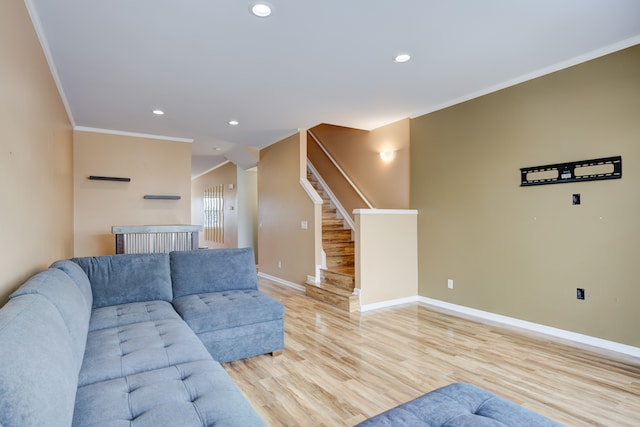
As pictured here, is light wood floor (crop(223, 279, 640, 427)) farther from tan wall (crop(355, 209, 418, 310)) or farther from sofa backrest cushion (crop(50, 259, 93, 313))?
sofa backrest cushion (crop(50, 259, 93, 313))

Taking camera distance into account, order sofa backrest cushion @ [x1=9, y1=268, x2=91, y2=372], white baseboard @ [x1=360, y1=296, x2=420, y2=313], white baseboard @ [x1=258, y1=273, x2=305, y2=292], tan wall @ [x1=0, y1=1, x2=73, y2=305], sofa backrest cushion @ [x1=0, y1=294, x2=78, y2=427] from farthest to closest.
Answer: white baseboard @ [x1=258, y1=273, x2=305, y2=292] → white baseboard @ [x1=360, y1=296, x2=420, y2=313] → tan wall @ [x1=0, y1=1, x2=73, y2=305] → sofa backrest cushion @ [x1=9, y1=268, x2=91, y2=372] → sofa backrest cushion @ [x1=0, y1=294, x2=78, y2=427]

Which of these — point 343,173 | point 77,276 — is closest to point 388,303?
point 343,173

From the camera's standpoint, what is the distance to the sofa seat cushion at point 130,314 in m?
2.28

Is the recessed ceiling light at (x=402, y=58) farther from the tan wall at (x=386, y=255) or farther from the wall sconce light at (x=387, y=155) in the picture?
the wall sconce light at (x=387, y=155)

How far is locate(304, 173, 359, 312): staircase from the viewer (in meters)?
4.46

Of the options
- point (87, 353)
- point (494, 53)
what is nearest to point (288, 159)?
point (494, 53)

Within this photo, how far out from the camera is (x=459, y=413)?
1.27 metres

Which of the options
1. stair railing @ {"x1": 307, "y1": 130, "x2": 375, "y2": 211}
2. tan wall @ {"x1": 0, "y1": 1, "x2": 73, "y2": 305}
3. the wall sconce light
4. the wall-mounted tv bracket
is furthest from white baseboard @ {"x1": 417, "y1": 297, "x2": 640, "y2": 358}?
tan wall @ {"x1": 0, "y1": 1, "x2": 73, "y2": 305}

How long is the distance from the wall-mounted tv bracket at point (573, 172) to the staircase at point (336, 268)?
2.43 meters

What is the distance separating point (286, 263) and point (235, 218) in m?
3.13

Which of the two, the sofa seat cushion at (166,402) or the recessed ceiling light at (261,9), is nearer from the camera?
the sofa seat cushion at (166,402)

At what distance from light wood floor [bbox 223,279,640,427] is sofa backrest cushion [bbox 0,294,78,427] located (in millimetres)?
1186

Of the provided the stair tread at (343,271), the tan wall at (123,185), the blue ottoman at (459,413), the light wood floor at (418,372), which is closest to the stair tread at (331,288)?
the stair tread at (343,271)

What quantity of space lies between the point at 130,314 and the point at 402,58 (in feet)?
10.2
